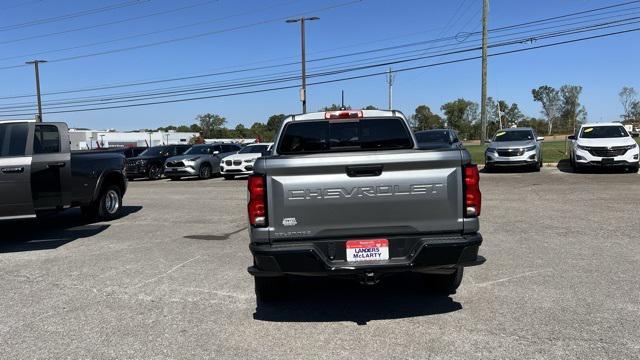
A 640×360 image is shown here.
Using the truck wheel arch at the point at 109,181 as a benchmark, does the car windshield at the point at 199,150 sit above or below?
above

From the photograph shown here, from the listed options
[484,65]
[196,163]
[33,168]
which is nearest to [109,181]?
[33,168]

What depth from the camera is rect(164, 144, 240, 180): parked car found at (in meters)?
22.2

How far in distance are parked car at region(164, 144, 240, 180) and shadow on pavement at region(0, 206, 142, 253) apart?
10.2m

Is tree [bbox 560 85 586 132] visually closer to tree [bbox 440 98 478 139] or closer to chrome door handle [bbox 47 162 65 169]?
tree [bbox 440 98 478 139]

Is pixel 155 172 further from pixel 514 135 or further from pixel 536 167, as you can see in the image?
pixel 536 167

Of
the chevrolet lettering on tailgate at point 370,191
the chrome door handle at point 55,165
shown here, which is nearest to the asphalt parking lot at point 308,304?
Result: the chevrolet lettering on tailgate at point 370,191

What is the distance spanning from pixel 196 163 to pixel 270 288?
1808cm

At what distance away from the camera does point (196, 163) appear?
2233 centimetres

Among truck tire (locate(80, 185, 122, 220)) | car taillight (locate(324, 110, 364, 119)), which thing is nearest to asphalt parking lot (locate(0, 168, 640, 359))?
truck tire (locate(80, 185, 122, 220))

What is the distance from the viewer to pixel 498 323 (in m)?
4.41

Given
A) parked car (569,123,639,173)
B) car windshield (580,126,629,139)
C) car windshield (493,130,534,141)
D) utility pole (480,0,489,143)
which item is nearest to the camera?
parked car (569,123,639,173)

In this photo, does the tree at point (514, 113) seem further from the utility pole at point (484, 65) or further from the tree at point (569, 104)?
the utility pole at point (484, 65)

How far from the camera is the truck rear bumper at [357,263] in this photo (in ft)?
13.5

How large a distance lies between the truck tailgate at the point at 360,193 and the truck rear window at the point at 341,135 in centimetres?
141
